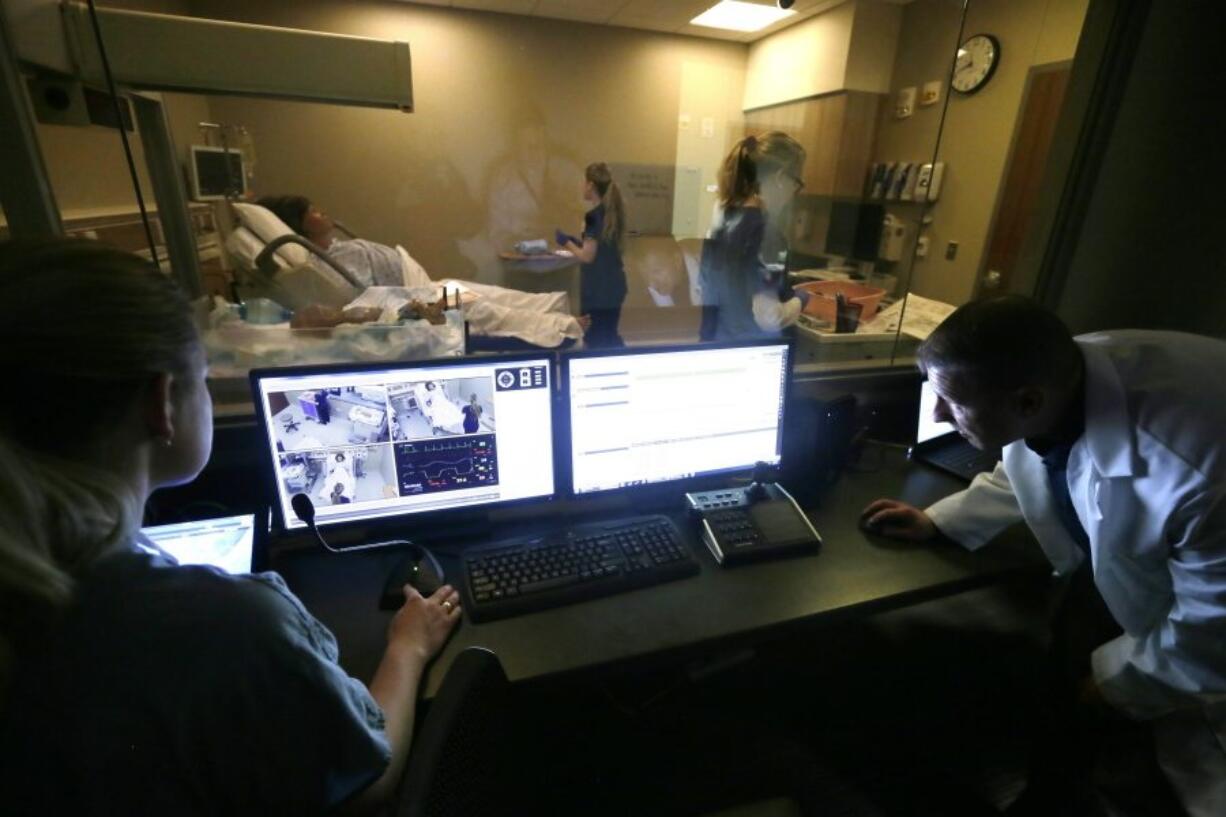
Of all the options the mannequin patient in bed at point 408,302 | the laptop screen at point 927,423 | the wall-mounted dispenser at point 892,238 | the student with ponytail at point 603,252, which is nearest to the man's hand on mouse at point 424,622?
the mannequin patient in bed at point 408,302

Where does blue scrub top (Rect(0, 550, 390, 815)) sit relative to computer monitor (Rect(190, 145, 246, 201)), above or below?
below

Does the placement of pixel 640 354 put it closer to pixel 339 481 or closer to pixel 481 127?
pixel 339 481

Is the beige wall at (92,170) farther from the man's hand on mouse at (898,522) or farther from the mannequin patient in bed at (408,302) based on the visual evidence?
the man's hand on mouse at (898,522)

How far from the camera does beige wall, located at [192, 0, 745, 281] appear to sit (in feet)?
11.9

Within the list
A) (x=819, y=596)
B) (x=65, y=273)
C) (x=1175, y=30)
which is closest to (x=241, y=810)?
(x=65, y=273)

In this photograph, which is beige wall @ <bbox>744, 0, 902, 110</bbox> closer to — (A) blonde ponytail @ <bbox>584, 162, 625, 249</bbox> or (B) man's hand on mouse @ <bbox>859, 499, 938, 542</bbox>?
(A) blonde ponytail @ <bbox>584, 162, 625, 249</bbox>

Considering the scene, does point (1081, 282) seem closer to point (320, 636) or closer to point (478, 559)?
point (478, 559)

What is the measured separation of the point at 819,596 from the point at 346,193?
3.97 m

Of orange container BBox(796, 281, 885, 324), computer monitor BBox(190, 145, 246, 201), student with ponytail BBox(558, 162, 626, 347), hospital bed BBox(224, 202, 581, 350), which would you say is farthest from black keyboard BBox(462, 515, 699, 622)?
computer monitor BBox(190, 145, 246, 201)

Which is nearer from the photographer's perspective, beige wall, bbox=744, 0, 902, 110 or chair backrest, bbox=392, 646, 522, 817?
chair backrest, bbox=392, 646, 522, 817

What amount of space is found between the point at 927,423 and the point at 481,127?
3.54 metres

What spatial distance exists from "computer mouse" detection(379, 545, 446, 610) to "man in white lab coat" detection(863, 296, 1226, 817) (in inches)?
37.5

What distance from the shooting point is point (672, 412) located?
1.17 metres

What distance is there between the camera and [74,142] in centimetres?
190
